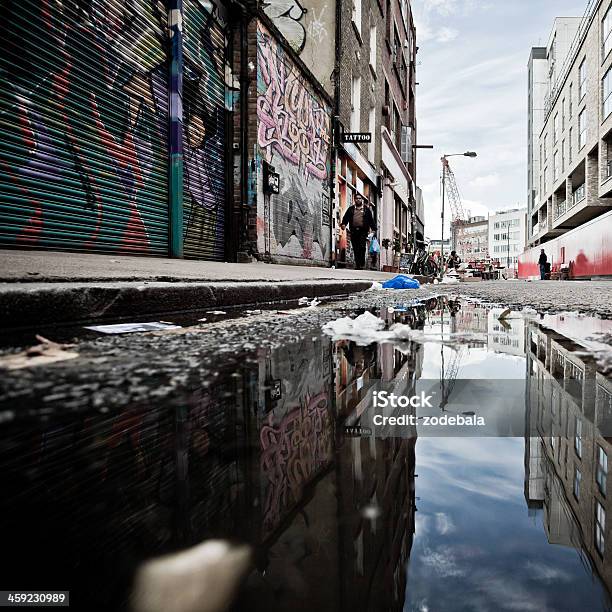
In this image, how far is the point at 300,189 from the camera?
37.0 ft

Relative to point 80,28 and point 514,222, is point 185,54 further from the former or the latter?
point 514,222

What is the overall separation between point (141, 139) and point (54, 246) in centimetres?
202

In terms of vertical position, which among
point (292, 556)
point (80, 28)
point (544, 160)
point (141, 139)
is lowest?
point (292, 556)

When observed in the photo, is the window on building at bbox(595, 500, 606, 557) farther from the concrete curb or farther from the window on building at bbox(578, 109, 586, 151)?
the window on building at bbox(578, 109, 586, 151)

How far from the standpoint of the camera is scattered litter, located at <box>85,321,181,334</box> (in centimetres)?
177

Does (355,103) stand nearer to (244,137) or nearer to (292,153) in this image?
(292,153)

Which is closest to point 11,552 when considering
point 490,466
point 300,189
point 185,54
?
point 490,466

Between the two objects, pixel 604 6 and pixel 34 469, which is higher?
pixel 604 6

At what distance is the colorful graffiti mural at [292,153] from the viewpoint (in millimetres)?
9250

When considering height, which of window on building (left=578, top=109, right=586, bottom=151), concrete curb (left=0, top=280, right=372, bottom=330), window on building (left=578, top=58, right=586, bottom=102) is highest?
window on building (left=578, top=58, right=586, bottom=102)

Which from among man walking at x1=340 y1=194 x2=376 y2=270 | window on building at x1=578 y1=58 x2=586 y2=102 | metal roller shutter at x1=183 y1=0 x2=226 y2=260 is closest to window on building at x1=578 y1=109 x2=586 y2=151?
window on building at x1=578 y1=58 x2=586 y2=102

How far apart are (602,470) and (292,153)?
35.5 feet

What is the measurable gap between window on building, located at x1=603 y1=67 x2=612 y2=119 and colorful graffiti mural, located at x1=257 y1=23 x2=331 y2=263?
19.6 metres

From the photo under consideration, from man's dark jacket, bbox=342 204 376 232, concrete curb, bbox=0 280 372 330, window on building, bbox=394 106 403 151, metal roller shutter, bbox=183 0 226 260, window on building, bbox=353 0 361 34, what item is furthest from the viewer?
window on building, bbox=394 106 403 151
